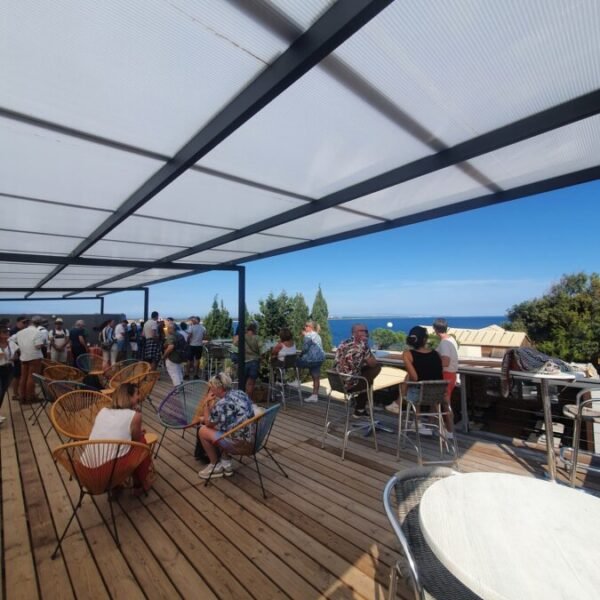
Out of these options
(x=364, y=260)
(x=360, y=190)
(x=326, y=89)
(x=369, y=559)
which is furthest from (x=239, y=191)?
(x=364, y=260)

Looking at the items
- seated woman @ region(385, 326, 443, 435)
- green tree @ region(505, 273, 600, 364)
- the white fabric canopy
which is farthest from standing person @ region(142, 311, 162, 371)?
green tree @ region(505, 273, 600, 364)

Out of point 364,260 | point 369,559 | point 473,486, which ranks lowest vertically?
point 369,559

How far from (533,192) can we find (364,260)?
71.2m

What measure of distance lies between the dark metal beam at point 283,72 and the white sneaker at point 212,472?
2.50m

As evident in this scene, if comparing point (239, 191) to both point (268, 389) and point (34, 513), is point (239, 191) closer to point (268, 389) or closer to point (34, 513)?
point (34, 513)

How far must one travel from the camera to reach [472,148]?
2.06 metres

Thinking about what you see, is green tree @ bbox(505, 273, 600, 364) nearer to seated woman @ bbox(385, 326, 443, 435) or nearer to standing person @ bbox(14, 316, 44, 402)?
seated woman @ bbox(385, 326, 443, 435)

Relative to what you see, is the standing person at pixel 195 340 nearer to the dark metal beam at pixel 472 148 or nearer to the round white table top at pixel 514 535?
the dark metal beam at pixel 472 148

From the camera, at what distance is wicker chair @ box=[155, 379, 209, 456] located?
353cm

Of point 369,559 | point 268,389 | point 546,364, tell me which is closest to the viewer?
point 369,559

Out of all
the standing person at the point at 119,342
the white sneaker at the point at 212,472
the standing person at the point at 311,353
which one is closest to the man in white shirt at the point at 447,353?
the standing person at the point at 311,353

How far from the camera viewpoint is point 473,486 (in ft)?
4.75

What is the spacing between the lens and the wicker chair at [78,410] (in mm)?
2826

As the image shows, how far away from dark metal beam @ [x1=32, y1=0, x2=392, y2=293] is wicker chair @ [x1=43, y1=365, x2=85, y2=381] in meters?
4.24
